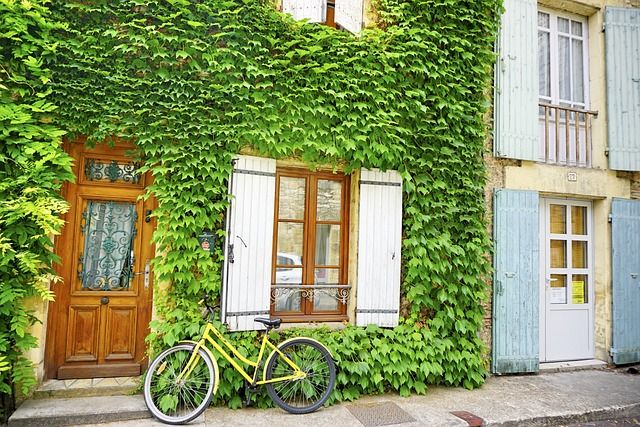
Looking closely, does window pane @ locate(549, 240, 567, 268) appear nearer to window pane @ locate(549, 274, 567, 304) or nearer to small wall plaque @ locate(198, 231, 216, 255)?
window pane @ locate(549, 274, 567, 304)

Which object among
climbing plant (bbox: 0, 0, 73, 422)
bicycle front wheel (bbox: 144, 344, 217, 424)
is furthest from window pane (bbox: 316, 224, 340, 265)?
climbing plant (bbox: 0, 0, 73, 422)

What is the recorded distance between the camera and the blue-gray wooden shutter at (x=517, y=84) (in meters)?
5.37

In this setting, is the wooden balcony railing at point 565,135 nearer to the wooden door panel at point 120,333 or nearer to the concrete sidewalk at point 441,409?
the concrete sidewalk at point 441,409

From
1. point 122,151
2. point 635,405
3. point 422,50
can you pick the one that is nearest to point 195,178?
point 122,151

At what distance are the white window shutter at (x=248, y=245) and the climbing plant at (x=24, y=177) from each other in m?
1.58

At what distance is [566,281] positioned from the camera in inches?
228

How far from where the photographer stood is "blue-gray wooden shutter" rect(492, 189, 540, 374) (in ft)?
16.9

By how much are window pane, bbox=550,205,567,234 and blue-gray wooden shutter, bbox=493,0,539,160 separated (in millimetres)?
985

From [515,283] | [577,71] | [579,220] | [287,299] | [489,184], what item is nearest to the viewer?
[287,299]

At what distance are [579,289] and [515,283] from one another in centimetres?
142

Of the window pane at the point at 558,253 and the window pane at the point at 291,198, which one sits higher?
the window pane at the point at 291,198

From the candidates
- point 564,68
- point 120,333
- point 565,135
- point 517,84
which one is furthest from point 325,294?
point 564,68

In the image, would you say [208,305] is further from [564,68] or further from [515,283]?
[564,68]

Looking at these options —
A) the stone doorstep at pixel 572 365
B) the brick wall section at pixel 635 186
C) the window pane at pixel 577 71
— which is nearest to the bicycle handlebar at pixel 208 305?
the stone doorstep at pixel 572 365
